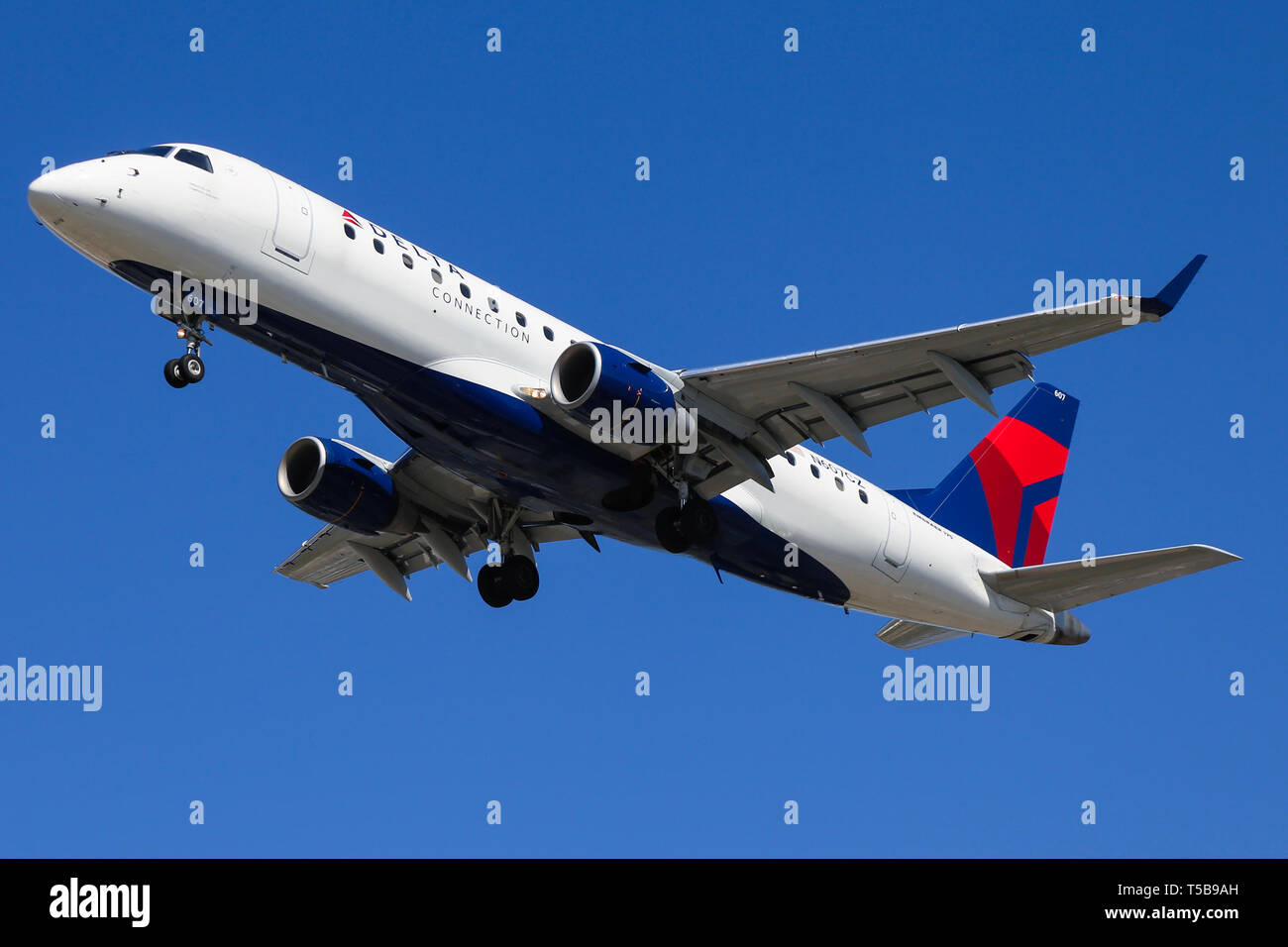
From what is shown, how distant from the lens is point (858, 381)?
82.8 ft

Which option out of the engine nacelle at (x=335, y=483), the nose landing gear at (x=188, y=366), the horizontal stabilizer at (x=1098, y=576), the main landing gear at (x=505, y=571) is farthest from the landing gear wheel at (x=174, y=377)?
the horizontal stabilizer at (x=1098, y=576)

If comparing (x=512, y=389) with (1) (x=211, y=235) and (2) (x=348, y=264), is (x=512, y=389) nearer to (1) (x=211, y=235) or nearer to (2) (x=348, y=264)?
(2) (x=348, y=264)

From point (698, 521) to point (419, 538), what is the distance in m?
6.86

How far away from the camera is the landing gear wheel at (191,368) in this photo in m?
23.0

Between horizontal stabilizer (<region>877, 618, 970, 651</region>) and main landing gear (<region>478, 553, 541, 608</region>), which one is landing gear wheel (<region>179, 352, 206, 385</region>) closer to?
main landing gear (<region>478, 553, 541, 608</region>)

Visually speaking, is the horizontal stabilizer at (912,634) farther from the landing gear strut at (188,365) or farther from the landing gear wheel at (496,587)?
the landing gear strut at (188,365)

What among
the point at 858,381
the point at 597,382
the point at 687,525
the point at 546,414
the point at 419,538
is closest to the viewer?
the point at 597,382

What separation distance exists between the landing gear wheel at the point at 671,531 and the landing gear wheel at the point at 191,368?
26.6 ft

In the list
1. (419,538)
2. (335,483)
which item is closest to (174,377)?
(335,483)

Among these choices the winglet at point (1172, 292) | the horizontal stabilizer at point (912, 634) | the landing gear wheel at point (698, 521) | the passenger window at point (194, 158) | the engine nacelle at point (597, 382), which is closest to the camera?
the winglet at point (1172, 292)

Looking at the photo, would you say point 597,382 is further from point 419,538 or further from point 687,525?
point 419,538

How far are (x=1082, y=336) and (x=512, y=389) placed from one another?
29.3ft

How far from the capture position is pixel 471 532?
30.9 metres
